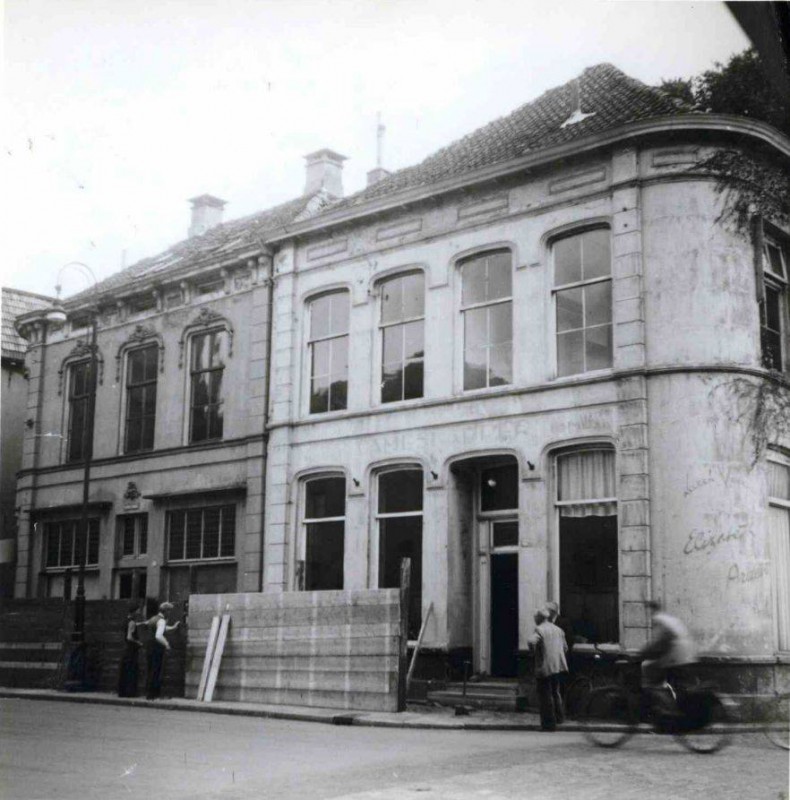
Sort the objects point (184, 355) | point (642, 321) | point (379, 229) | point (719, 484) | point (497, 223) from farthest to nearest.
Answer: point (184, 355) → point (379, 229) → point (497, 223) → point (642, 321) → point (719, 484)

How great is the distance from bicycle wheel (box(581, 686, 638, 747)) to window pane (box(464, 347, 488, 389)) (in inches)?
224

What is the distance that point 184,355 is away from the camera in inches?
763

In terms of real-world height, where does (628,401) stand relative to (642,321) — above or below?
below

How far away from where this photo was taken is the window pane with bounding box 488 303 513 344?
14.8 m

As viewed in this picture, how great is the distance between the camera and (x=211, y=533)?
18.5 metres

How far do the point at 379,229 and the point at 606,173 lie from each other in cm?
411

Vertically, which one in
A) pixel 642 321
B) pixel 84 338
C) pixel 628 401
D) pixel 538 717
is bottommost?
pixel 538 717

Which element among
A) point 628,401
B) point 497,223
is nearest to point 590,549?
point 628,401

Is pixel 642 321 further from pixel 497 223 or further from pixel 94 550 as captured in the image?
pixel 94 550

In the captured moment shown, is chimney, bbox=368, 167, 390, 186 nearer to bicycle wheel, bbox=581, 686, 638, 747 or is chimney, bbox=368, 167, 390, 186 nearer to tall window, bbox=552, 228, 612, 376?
tall window, bbox=552, 228, 612, 376

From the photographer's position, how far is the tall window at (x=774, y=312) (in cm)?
1174

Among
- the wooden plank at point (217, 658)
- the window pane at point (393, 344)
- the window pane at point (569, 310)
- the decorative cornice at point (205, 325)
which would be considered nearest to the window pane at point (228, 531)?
the decorative cornice at point (205, 325)

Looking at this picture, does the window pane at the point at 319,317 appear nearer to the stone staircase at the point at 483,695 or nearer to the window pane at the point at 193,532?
the window pane at the point at 193,532

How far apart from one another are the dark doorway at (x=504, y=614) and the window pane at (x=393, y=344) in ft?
11.6
